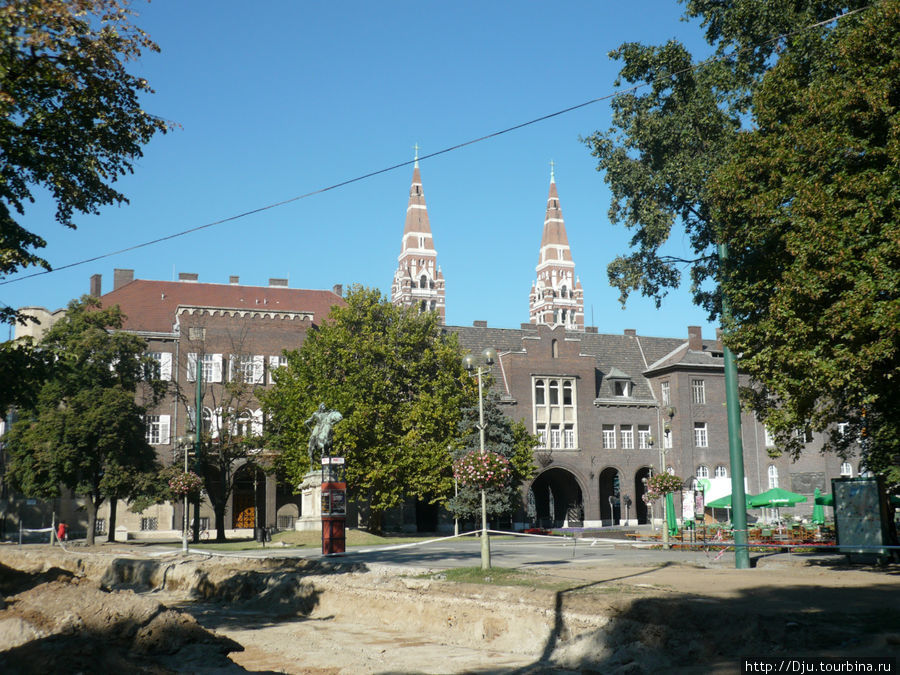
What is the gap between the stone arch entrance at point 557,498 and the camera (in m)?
58.0

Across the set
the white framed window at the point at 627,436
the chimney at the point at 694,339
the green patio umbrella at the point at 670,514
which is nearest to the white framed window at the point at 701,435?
the white framed window at the point at 627,436

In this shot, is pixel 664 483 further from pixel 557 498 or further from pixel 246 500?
pixel 246 500

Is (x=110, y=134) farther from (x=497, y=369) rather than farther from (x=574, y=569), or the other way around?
(x=497, y=369)

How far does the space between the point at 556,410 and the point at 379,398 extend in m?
17.0

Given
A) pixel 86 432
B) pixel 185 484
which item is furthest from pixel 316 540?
pixel 86 432

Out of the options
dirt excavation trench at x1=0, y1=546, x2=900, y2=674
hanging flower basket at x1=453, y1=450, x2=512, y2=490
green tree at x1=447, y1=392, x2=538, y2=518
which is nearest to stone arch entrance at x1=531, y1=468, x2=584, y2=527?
green tree at x1=447, y1=392, x2=538, y2=518

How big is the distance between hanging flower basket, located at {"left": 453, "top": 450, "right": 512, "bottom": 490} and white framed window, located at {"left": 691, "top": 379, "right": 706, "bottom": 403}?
134 feet

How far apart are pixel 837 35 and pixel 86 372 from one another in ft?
112

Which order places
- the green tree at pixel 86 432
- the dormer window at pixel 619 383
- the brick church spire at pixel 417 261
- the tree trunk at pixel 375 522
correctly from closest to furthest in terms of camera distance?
the green tree at pixel 86 432, the tree trunk at pixel 375 522, the dormer window at pixel 619 383, the brick church spire at pixel 417 261

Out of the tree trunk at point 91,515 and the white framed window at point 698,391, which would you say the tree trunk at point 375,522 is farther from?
the white framed window at point 698,391

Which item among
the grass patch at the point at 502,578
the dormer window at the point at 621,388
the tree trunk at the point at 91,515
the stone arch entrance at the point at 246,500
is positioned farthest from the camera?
the dormer window at the point at 621,388

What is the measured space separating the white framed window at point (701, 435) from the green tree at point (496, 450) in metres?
15.2

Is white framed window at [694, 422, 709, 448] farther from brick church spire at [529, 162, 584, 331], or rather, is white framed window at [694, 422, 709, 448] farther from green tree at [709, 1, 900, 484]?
brick church spire at [529, 162, 584, 331]

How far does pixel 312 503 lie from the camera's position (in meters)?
38.7
